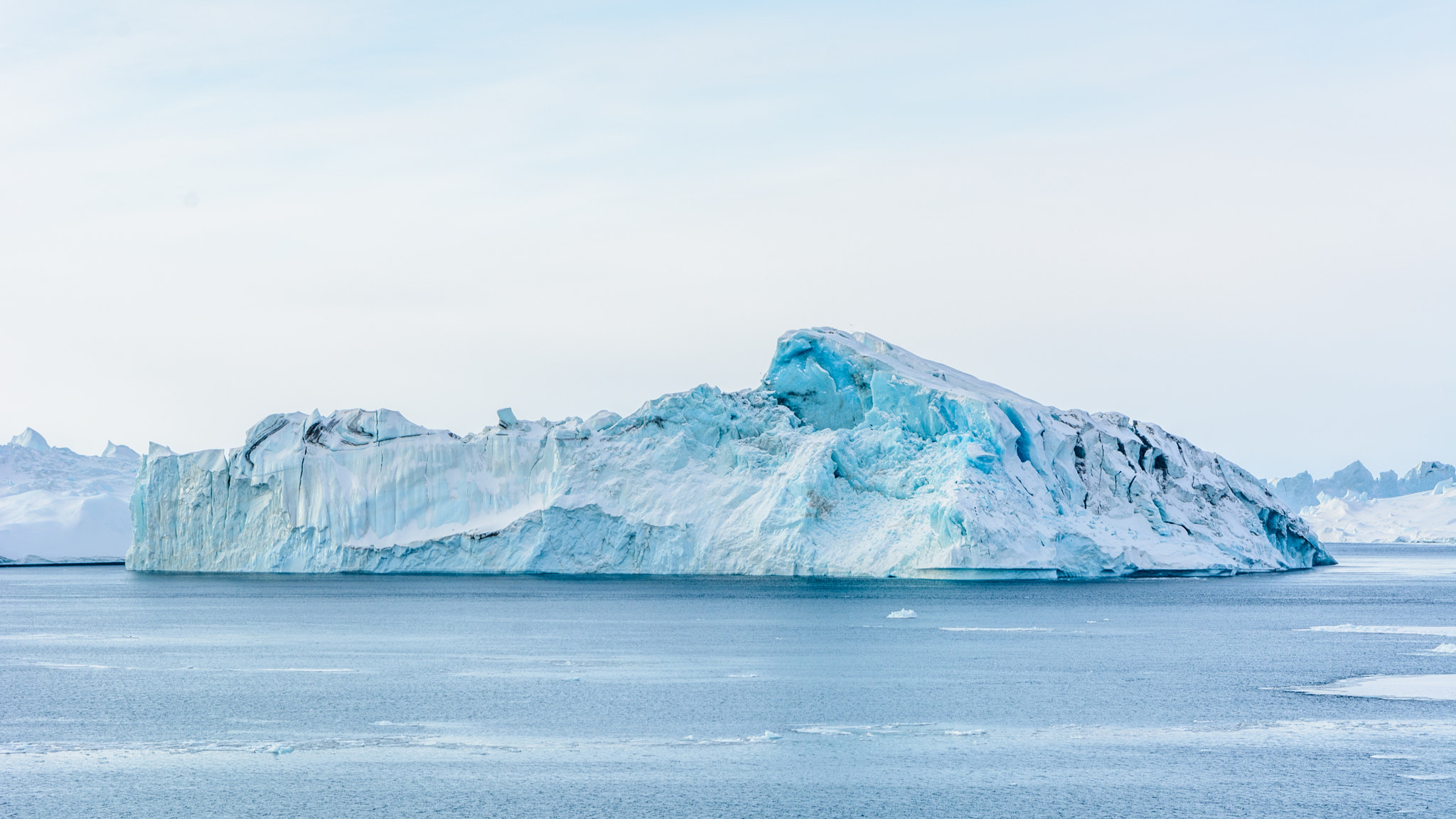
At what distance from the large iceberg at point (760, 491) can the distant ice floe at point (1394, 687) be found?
1979 cm

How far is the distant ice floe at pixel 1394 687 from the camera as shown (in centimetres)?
1859

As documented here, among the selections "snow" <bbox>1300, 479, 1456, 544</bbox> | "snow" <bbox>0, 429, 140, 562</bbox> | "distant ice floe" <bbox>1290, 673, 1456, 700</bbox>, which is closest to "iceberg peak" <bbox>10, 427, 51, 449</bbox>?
"snow" <bbox>0, 429, 140, 562</bbox>

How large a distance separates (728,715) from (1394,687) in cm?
931

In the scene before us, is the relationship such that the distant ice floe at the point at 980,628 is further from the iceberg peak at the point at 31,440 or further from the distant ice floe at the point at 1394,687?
the iceberg peak at the point at 31,440

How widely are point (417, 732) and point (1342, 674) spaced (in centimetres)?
1369

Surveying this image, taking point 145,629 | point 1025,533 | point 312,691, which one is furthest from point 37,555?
point 312,691

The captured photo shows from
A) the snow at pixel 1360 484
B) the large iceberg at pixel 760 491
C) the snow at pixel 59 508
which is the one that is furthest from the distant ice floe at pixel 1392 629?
the snow at pixel 1360 484

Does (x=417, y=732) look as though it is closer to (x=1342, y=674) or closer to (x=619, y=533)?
(x=1342, y=674)

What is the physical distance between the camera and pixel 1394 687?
64.0 ft

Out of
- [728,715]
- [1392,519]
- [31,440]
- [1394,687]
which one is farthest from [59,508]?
[1392,519]

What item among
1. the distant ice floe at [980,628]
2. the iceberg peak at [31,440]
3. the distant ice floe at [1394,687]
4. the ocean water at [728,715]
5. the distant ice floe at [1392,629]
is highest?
the iceberg peak at [31,440]

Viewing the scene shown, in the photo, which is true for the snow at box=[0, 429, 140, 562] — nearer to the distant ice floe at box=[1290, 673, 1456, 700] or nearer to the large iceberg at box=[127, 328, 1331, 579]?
the large iceberg at box=[127, 328, 1331, 579]

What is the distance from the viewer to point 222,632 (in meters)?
30.3

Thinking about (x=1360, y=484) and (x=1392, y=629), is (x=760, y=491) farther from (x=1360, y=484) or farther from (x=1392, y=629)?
(x=1360, y=484)
